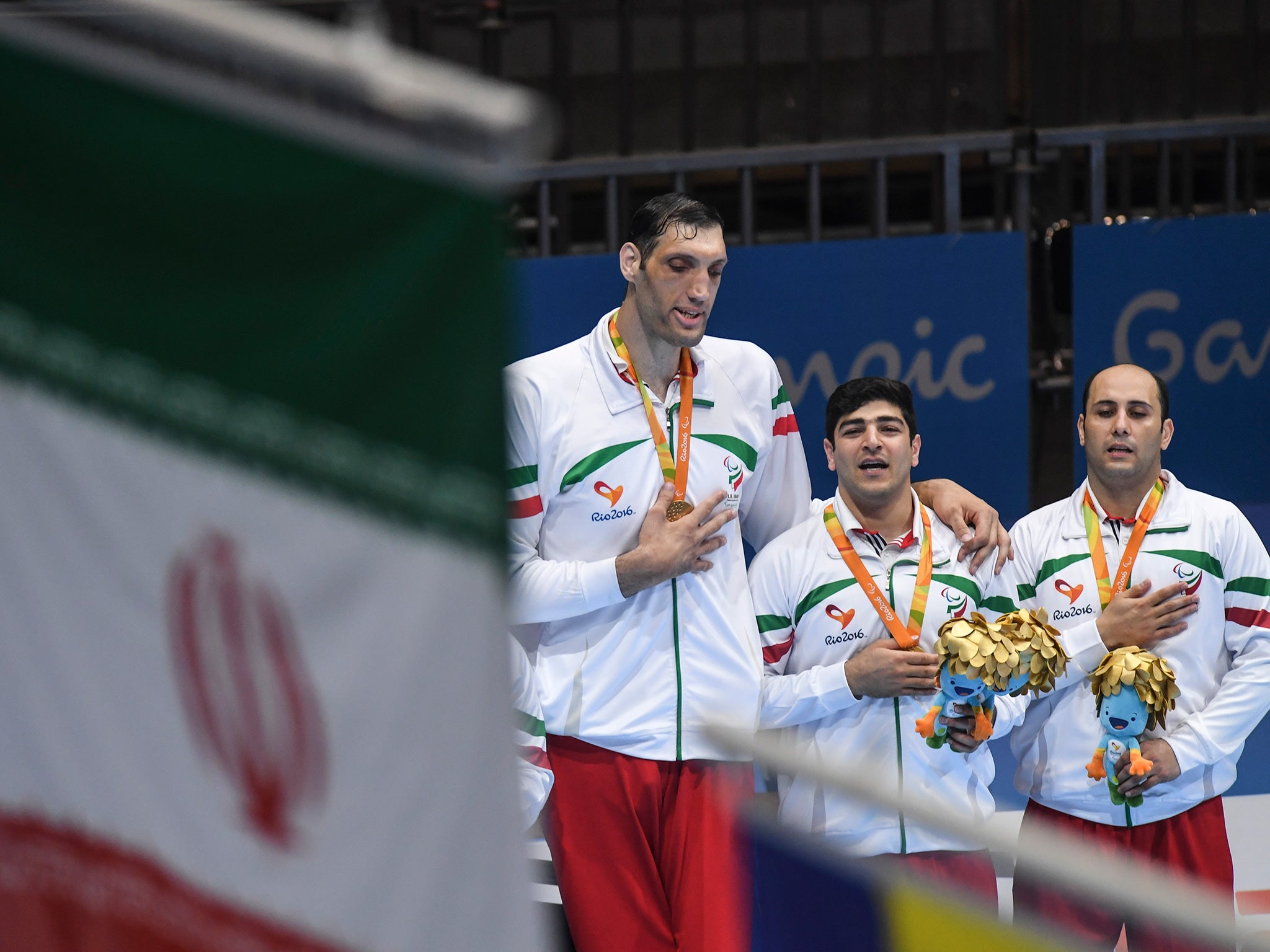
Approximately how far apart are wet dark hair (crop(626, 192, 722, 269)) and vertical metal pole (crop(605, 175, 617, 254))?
2.07 m

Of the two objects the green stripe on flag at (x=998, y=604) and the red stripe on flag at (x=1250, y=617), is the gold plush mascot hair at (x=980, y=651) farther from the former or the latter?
the red stripe on flag at (x=1250, y=617)

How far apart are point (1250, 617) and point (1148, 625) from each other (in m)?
0.28

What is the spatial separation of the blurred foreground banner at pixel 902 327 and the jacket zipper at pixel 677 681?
190 cm

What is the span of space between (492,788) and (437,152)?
51 centimetres

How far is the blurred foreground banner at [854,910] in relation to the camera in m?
1.20

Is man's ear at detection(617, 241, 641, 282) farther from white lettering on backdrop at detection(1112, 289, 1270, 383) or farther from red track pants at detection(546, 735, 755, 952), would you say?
white lettering on backdrop at detection(1112, 289, 1270, 383)

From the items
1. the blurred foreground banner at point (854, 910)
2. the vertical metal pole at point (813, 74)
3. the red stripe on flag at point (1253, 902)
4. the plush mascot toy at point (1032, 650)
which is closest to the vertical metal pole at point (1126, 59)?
the vertical metal pole at point (813, 74)

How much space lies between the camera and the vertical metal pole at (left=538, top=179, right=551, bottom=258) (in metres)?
5.83

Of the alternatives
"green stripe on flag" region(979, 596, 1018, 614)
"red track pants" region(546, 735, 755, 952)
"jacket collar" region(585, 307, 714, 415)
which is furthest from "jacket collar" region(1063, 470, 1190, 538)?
"red track pants" region(546, 735, 755, 952)

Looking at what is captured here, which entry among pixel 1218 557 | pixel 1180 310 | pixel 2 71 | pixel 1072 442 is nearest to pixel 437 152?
pixel 2 71

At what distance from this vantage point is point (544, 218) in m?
5.85

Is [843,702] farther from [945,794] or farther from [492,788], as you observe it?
[492,788]

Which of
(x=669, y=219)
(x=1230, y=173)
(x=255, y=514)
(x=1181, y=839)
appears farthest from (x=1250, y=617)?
(x=255, y=514)

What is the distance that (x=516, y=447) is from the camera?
358 centimetres
